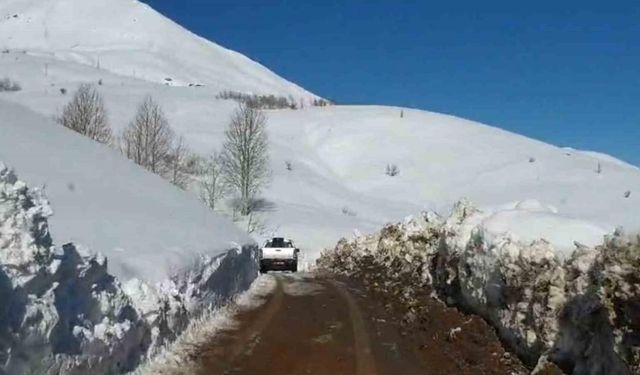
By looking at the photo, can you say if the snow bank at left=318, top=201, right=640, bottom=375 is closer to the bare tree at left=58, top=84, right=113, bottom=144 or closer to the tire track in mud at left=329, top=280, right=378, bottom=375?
the tire track in mud at left=329, top=280, right=378, bottom=375

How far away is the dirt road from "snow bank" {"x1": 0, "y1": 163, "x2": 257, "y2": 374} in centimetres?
137

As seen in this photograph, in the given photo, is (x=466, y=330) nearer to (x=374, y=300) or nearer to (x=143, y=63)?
(x=374, y=300)

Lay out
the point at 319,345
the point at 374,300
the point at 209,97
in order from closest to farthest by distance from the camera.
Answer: the point at 319,345 < the point at 374,300 < the point at 209,97

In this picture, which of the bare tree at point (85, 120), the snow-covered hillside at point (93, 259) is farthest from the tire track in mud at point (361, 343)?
the bare tree at point (85, 120)

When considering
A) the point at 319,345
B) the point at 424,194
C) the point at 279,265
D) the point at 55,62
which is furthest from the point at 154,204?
the point at 55,62

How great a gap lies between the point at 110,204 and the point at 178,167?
5349cm

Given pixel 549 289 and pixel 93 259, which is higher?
pixel 93 259

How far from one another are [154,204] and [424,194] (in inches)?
2568

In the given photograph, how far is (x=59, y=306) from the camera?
7.16m

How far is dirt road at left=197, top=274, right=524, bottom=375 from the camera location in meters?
10.5

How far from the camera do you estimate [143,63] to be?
7279 inches

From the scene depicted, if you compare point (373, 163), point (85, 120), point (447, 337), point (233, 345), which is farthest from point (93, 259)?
point (373, 163)

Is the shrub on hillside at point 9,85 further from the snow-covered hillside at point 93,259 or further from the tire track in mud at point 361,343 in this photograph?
the tire track in mud at point 361,343

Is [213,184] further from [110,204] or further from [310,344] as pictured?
[310,344]
